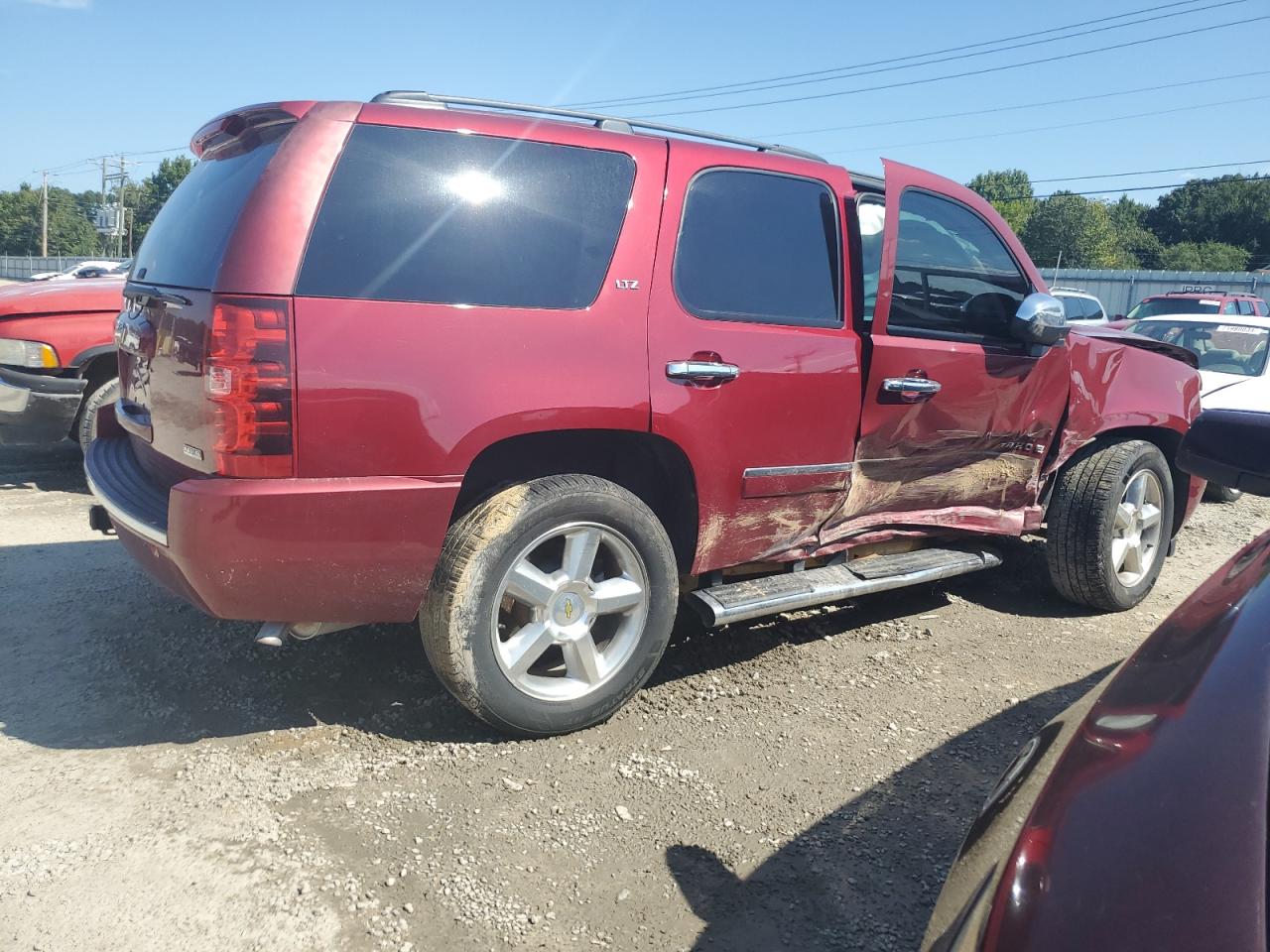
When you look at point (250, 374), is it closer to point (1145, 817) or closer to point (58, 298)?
point (1145, 817)

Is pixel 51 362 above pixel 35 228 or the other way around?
→ the other way around

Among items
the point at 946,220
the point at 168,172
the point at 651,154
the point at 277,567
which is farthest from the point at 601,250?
the point at 168,172

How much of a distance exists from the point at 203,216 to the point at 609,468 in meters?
1.52

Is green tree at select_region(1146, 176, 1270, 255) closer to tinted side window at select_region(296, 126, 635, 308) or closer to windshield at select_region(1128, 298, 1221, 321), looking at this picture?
windshield at select_region(1128, 298, 1221, 321)

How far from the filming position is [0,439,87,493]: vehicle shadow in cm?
632

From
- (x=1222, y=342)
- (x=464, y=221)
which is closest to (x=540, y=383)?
(x=464, y=221)

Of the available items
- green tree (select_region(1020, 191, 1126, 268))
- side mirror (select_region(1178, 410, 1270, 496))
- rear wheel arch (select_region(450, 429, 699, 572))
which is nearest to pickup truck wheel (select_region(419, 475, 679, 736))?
rear wheel arch (select_region(450, 429, 699, 572))

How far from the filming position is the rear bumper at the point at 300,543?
2.61 meters

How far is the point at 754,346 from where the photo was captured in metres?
3.34

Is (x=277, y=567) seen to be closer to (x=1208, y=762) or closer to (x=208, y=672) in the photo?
(x=208, y=672)

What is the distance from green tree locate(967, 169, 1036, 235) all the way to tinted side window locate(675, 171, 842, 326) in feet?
276

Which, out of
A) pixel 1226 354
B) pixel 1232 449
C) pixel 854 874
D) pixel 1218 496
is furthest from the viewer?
pixel 1226 354

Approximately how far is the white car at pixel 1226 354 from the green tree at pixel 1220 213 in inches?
2973

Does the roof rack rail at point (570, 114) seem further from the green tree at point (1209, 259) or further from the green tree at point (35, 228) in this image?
the green tree at point (35, 228)
